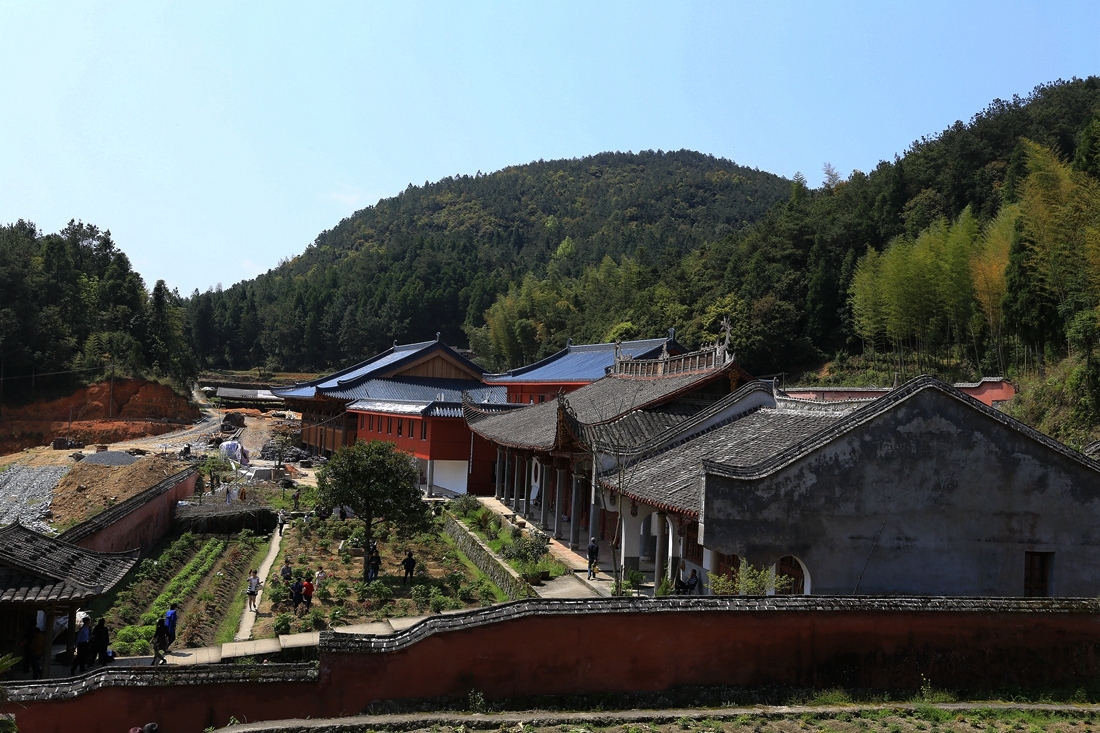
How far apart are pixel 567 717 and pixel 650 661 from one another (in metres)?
1.54

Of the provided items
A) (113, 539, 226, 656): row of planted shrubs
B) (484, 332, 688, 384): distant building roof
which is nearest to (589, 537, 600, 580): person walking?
(113, 539, 226, 656): row of planted shrubs

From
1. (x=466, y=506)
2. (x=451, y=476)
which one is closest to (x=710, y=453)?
(x=466, y=506)

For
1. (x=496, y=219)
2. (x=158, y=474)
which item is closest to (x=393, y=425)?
(x=158, y=474)

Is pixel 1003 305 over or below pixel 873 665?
over

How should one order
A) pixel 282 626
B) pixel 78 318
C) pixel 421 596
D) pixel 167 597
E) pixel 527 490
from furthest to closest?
1. pixel 78 318
2. pixel 527 490
3. pixel 421 596
4. pixel 167 597
5. pixel 282 626

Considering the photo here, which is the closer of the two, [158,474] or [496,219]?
[158,474]

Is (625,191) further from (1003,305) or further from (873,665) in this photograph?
(873,665)

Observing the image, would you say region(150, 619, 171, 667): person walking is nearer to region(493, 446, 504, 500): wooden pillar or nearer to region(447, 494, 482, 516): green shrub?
region(447, 494, 482, 516): green shrub

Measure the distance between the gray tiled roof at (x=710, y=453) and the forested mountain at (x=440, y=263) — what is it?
6453 centimetres

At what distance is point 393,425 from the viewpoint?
46.0 m

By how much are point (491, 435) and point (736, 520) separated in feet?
58.6

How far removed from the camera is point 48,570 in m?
14.6

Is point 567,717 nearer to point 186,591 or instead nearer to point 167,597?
point 167,597

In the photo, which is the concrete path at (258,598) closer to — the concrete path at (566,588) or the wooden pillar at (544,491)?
the concrete path at (566,588)
